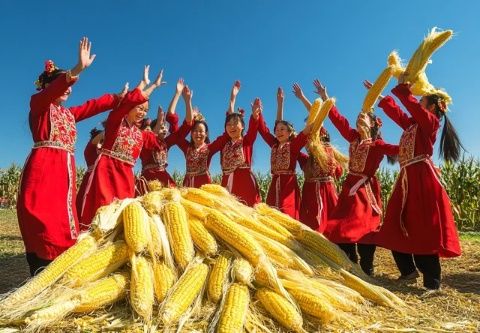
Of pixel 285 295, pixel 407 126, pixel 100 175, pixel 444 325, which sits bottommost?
pixel 444 325

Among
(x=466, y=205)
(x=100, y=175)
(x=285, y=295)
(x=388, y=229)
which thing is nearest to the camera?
(x=285, y=295)

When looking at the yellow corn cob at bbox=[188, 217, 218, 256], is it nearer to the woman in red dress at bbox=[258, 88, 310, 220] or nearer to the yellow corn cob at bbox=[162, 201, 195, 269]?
the yellow corn cob at bbox=[162, 201, 195, 269]

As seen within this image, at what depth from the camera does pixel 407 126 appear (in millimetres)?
5312

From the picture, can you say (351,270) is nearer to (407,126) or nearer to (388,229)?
(388,229)

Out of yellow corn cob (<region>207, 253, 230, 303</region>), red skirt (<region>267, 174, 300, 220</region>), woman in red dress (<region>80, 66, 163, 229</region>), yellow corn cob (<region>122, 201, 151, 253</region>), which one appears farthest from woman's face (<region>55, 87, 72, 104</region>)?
red skirt (<region>267, 174, 300, 220</region>)

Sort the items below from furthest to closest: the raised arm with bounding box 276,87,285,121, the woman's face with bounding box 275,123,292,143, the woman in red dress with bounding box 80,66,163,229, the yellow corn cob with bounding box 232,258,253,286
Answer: the raised arm with bounding box 276,87,285,121, the woman's face with bounding box 275,123,292,143, the woman in red dress with bounding box 80,66,163,229, the yellow corn cob with bounding box 232,258,253,286

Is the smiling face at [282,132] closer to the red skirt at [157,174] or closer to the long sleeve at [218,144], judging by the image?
the long sleeve at [218,144]

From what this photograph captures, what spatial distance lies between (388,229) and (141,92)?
10.3 feet

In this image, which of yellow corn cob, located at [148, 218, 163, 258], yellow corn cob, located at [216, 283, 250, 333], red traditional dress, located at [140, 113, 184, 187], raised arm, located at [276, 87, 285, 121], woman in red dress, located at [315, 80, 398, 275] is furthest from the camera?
red traditional dress, located at [140, 113, 184, 187]

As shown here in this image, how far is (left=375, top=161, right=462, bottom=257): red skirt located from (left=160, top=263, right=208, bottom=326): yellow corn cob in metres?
2.47

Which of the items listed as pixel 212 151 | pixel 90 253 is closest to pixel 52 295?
pixel 90 253

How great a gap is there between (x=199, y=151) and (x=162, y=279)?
454 centimetres

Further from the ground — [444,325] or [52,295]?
[52,295]

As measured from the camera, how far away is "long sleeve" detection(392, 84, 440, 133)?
4.88 metres
